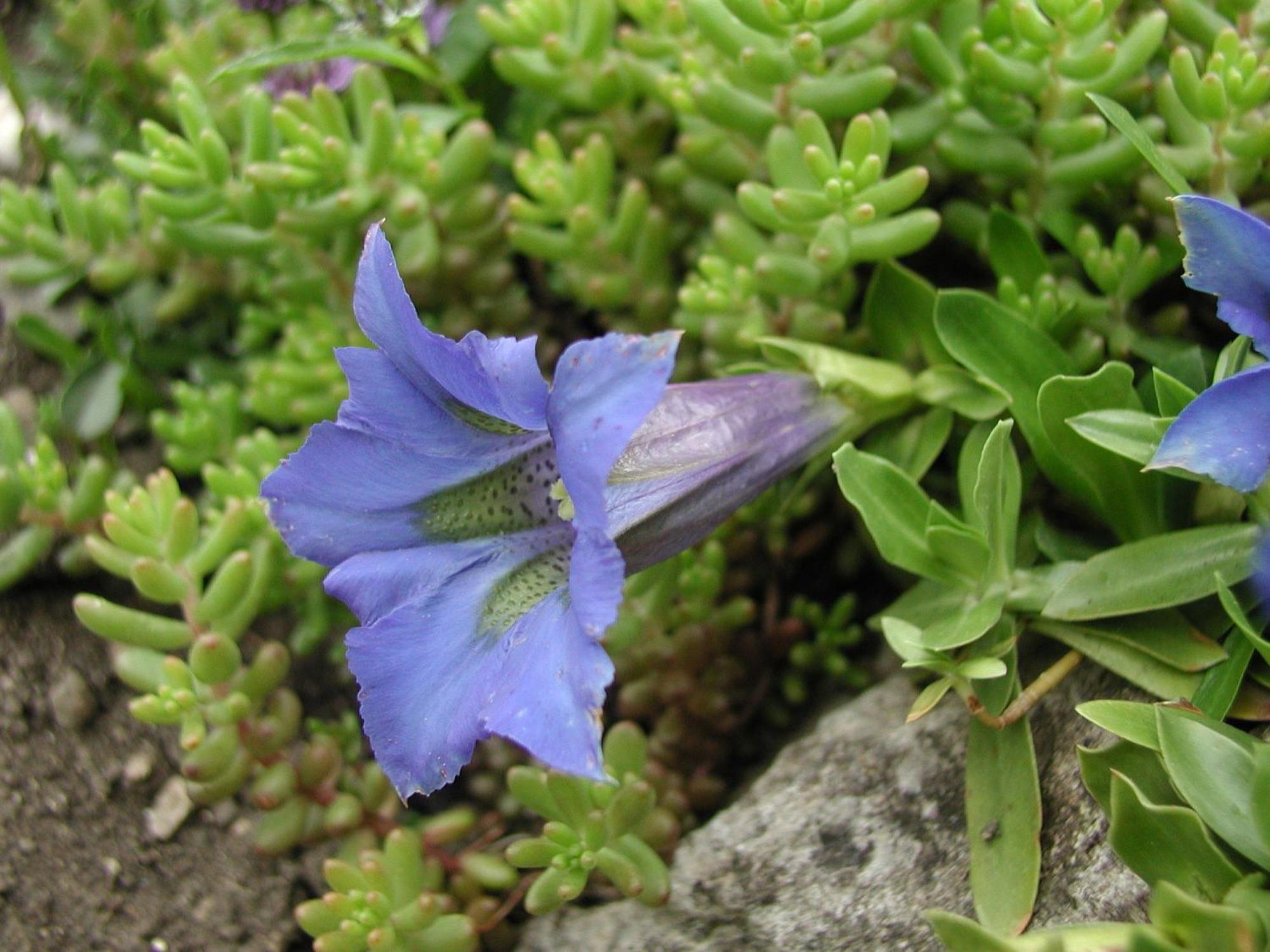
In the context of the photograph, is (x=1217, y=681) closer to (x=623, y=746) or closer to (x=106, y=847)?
(x=623, y=746)

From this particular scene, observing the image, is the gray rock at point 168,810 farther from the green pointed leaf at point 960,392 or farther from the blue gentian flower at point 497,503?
the green pointed leaf at point 960,392

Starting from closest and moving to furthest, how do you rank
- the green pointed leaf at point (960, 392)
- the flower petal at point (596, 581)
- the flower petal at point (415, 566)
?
the flower petal at point (596, 581) → the flower petal at point (415, 566) → the green pointed leaf at point (960, 392)

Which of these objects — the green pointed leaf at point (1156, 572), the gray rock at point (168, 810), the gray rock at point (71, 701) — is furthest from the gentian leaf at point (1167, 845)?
the gray rock at point (71, 701)

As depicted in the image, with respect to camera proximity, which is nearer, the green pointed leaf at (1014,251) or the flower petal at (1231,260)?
the flower petal at (1231,260)

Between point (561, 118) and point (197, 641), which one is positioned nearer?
point (197, 641)

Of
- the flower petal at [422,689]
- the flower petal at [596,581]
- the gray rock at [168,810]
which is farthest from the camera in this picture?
the gray rock at [168,810]

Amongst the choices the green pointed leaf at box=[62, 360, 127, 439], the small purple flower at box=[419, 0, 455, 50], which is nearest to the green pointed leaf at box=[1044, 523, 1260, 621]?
the small purple flower at box=[419, 0, 455, 50]

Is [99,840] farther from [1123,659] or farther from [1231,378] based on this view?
[1231,378]

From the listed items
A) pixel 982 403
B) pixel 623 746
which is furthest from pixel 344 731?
pixel 982 403
